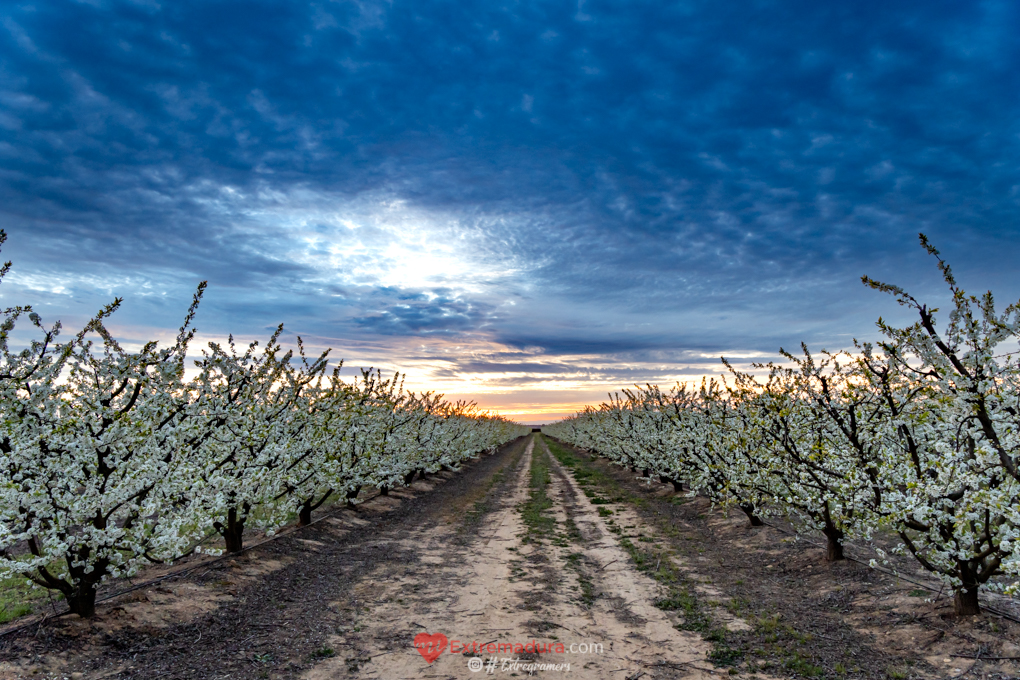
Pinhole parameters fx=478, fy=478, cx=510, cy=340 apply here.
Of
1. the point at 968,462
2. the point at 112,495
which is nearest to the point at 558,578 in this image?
the point at 968,462

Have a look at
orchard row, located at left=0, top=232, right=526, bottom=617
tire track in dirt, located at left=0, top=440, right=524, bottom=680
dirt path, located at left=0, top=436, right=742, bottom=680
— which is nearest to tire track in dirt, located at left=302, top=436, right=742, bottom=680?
dirt path, located at left=0, top=436, right=742, bottom=680

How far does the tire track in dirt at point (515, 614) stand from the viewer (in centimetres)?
757

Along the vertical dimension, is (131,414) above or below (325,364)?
below

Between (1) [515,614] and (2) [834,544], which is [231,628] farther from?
(2) [834,544]

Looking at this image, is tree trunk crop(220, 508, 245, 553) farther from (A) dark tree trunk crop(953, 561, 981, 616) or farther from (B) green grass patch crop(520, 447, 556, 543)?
(A) dark tree trunk crop(953, 561, 981, 616)

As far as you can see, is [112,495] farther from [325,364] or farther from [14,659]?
[325,364]

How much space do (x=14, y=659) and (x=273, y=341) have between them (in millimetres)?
8596

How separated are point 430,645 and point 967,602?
9.14 metres

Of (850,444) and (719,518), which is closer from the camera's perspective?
(850,444)

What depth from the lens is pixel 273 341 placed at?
47.1 feet

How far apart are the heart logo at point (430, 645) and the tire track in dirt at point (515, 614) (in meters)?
0.10

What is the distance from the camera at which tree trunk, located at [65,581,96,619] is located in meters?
8.43

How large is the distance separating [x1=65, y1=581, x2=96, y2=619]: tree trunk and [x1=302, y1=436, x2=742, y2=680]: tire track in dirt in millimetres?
4358

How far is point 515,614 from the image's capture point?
31.4 feet
